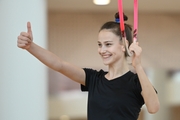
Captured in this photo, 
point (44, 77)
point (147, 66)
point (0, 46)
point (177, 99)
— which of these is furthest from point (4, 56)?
point (177, 99)

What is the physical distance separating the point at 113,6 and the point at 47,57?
203cm

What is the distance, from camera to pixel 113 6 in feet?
10.6

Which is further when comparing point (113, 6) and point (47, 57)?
point (113, 6)

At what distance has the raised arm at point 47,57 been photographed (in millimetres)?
1223

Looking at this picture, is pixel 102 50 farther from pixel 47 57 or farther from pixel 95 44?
pixel 95 44

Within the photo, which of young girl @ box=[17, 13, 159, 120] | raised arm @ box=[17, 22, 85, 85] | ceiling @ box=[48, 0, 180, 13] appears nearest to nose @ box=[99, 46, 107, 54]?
young girl @ box=[17, 13, 159, 120]

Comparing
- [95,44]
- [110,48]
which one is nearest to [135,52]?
[110,48]

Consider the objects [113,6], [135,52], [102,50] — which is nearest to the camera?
[135,52]

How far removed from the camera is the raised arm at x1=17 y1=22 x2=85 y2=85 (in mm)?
1223

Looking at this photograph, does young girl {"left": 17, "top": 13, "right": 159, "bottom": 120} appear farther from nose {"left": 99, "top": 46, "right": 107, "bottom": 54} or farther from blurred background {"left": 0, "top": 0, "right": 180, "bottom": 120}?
blurred background {"left": 0, "top": 0, "right": 180, "bottom": 120}

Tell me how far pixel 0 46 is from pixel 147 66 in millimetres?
1528

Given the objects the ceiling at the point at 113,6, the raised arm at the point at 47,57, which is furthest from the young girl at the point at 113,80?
the ceiling at the point at 113,6

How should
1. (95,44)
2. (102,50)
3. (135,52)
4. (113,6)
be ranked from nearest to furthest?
(135,52) < (102,50) < (113,6) < (95,44)

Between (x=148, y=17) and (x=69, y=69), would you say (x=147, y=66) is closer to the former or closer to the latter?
(x=148, y=17)
